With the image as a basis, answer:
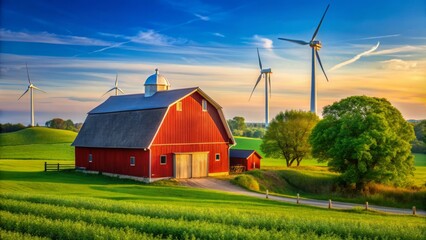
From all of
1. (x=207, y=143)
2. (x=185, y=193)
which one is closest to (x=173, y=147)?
(x=207, y=143)

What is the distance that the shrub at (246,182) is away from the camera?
42569mm

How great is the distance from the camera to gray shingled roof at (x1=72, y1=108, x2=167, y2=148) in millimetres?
42125

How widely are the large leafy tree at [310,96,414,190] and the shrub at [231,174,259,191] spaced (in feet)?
32.4

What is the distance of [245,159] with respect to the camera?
51.9m

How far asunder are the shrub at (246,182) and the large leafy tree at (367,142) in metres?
9.89

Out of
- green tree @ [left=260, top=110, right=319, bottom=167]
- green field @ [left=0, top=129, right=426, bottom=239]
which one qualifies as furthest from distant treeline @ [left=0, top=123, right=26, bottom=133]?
green field @ [left=0, top=129, right=426, bottom=239]

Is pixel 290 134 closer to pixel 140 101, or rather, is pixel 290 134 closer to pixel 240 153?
pixel 240 153

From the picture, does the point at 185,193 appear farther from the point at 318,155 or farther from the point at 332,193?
the point at 318,155

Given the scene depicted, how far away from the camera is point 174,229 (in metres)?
16.1

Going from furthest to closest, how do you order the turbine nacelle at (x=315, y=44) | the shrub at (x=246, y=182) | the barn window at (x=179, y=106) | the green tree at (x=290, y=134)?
the turbine nacelle at (x=315, y=44)
the green tree at (x=290, y=134)
the barn window at (x=179, y=106)
the shrub at (x=246, y=182)

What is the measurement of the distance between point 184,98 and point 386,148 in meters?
21.6

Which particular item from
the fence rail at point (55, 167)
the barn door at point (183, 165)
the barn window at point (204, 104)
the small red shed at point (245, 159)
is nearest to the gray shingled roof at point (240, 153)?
the small red shed at point (245, 159)

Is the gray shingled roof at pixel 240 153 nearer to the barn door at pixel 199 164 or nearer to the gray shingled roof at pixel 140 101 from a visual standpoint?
the barn door at pixel 199 164

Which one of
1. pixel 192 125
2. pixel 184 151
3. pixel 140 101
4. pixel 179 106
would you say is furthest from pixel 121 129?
pixel 192 125
